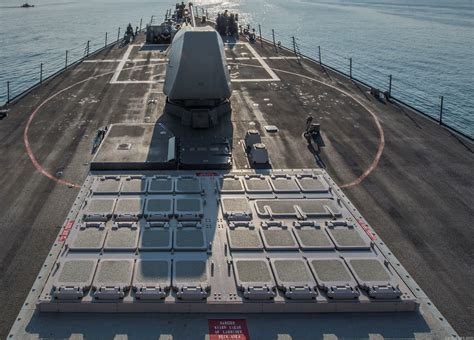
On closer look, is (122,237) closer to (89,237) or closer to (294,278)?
(89,237)

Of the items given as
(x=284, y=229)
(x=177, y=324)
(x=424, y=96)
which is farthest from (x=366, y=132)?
(x=424, y=96)

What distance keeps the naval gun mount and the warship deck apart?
1429 millimetres

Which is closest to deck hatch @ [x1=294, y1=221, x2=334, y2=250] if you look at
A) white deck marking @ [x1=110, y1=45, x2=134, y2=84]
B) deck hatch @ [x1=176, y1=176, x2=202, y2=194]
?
deck hatch @ [x1=176, y1=176, x2=202, y2=194]

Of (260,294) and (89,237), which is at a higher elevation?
(89,237)

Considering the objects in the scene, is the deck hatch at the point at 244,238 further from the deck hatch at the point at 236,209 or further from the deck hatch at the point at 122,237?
the deck hatch at the point at 122,237

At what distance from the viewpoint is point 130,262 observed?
12703 millimetres

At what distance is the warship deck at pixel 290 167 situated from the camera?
11352 mm

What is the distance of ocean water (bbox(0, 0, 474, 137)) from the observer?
2509 inches

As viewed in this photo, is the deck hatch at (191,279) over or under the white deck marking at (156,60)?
under

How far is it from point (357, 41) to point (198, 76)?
9178 cm

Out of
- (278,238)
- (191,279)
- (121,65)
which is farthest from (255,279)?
(121,65)

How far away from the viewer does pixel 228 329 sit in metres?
11.0

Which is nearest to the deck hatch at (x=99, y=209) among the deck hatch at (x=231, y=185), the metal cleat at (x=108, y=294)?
the metal cleat at (x=108, y=294)

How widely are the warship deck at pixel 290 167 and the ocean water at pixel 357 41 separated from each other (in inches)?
948
